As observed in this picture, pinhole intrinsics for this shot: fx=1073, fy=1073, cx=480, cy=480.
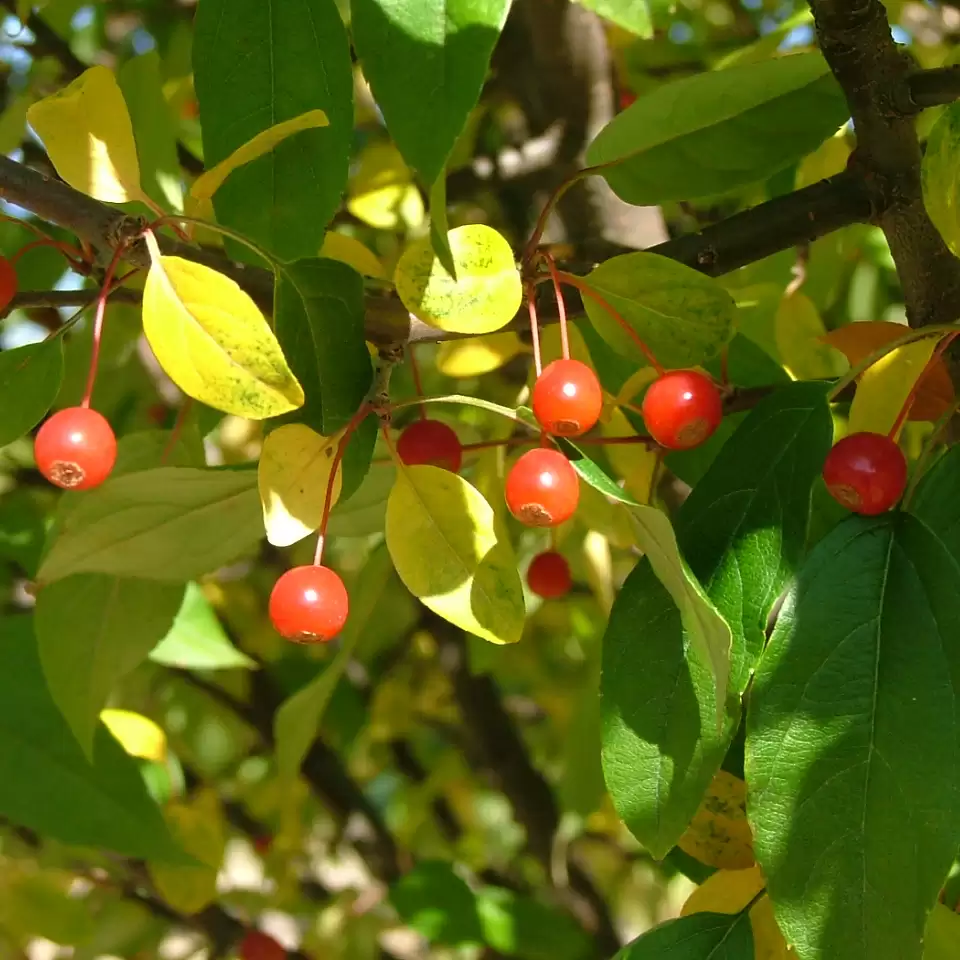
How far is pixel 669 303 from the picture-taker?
57cm

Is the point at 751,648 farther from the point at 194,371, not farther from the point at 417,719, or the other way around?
the point at 417,719

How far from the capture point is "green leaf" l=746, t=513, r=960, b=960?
0.50m

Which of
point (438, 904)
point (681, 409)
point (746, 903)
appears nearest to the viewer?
point (681, 409)

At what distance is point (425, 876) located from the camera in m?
1.29

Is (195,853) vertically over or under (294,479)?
under

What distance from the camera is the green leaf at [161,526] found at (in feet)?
2.15

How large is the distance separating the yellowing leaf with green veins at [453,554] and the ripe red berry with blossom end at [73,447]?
→ 148mm

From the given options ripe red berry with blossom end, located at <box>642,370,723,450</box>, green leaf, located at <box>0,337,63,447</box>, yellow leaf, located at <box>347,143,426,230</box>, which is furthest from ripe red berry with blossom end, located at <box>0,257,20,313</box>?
yellow leaf, located at <box>347,143,426,230</box>

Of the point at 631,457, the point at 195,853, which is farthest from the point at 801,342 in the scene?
the point at 195,853

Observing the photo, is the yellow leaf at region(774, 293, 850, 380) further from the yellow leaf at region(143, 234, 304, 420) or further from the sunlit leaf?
the yellow leaf at region(143, 234, 304, 420)

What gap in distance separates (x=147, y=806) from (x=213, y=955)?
659 millimetres

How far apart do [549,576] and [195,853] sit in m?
0.51

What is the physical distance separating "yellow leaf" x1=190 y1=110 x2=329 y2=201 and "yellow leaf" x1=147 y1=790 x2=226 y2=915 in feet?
2.57

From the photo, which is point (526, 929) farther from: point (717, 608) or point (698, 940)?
point (717, 608)
